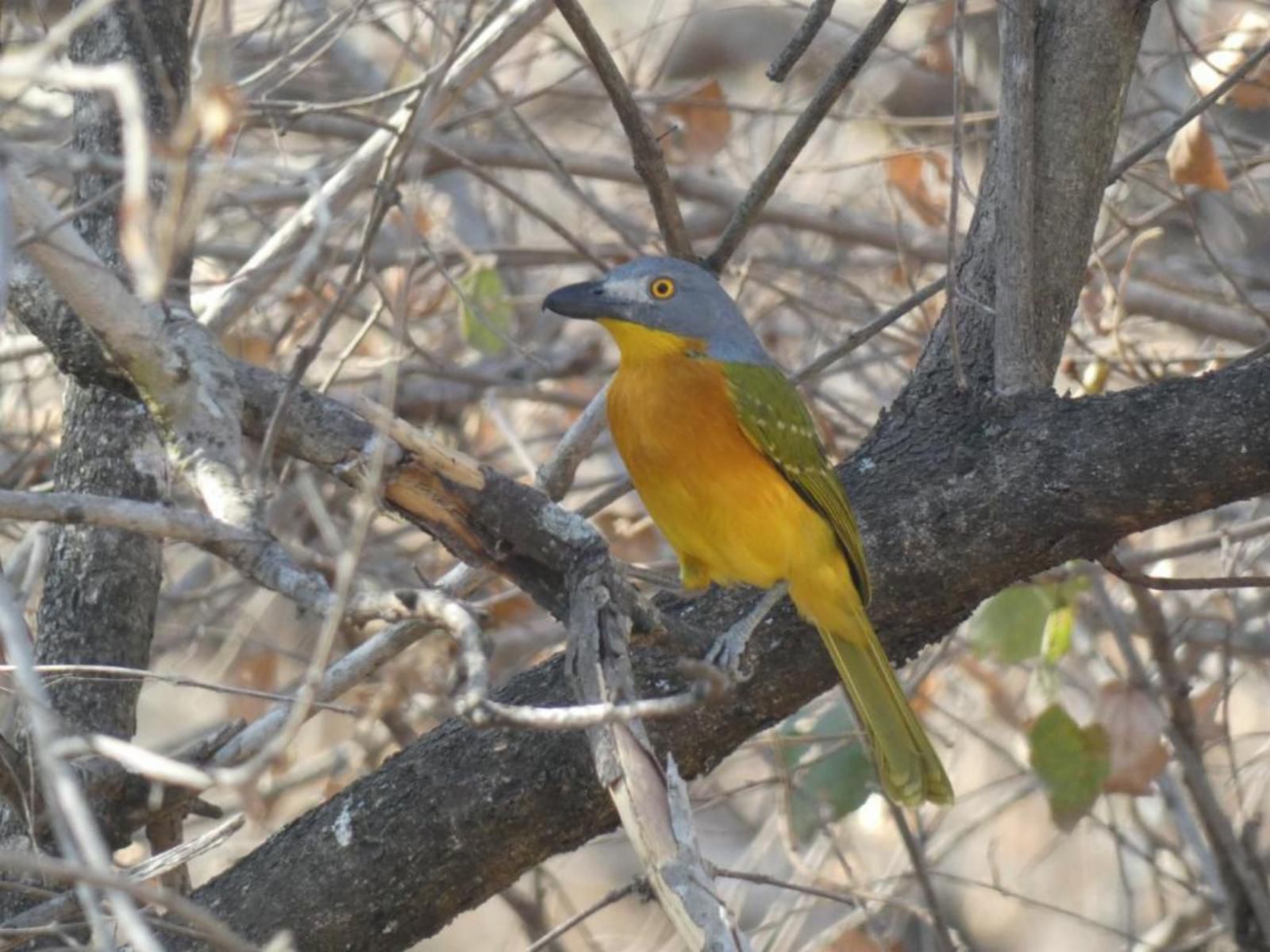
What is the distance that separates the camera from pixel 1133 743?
467 cm

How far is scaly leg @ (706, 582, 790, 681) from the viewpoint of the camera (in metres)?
3.38

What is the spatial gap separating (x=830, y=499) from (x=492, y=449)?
3.12 meters

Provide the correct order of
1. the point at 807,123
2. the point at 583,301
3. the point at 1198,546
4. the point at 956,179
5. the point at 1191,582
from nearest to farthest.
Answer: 1. the point at 956,179
2. the point at 1191,582
3. the point at 807,123
4. the point at 583,301
5. the point at 1198,546

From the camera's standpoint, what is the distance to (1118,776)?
4625 millimetres

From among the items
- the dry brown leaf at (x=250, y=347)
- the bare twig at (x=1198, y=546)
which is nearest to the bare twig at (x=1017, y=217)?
the bare twig at (x=1198, y=546)

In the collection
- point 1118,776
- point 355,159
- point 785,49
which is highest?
point 355,159

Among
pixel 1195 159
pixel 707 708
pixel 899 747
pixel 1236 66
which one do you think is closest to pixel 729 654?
pixel 707 708

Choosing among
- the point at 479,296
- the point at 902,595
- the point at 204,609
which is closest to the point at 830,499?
the point at 902,595

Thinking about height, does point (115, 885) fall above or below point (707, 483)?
below

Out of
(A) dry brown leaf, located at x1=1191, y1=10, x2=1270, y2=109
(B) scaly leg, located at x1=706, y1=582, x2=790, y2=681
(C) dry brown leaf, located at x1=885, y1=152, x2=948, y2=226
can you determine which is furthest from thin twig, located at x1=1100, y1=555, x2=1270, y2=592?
(C) dry brown leaf, located at x1=885, y1=152, x2=948, y2=226

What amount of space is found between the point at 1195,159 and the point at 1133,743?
164 centimetres

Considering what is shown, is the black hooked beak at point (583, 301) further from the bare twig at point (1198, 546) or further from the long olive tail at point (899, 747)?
the bare twig at point (1198, 546)

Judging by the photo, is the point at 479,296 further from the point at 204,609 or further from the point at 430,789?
the point at 430,789

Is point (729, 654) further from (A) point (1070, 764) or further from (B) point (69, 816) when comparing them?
(B) point (69, 816)
